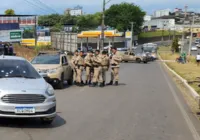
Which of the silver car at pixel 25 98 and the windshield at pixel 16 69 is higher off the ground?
the windshield at pixel 16 69

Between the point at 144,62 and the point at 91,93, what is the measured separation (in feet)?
140

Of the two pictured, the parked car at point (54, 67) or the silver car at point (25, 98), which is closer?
the silver car at point (25, 98)

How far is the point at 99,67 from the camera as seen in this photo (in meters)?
19.6

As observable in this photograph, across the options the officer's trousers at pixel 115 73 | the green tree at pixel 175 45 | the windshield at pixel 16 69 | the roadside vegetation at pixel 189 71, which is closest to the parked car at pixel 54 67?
the officer's trousers at pixel 115 73

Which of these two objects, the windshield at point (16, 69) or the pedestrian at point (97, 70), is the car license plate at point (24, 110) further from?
the pedestrian at point (97, 70)

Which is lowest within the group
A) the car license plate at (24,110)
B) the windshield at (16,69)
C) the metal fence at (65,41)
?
the metal fence at (65,41)

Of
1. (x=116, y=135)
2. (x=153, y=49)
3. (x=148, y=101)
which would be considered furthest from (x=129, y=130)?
(x=153, y=49)

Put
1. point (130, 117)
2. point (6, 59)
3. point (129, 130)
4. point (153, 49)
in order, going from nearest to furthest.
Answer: point (129, 130), point (6, 59), point (130, 117), point (153, 49)

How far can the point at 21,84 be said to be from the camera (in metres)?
Answer: 8.75

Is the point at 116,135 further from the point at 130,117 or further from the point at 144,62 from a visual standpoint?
the point at 144,62

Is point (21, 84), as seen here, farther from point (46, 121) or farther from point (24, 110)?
point (46, 121)

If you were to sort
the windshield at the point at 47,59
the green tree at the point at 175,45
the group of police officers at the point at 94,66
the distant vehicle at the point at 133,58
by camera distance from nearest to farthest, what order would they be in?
the windshield at the point at 47,59 < the group of police officers at the point at 94,66 < the distant vehicle at the point at 133,58 < the green tree at the point at 175,45

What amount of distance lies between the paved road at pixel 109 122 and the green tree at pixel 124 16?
123 metres

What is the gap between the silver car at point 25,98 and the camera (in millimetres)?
8320
